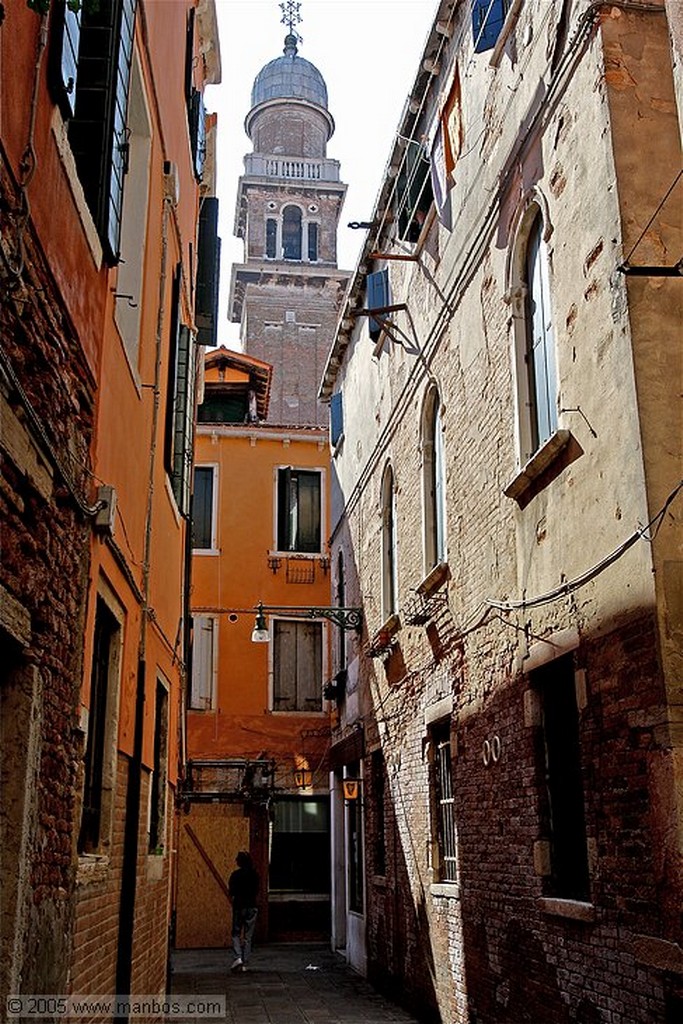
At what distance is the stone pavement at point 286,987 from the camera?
10.7 m

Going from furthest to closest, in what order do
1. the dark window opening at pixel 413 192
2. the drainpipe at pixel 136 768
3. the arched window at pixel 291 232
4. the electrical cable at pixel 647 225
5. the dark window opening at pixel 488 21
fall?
the arched window at pixel 291 232, the dark window opening at pixel 413 192, the dark window opening at pixel 488 21, the drainpipe at pixel 136 768, the electrical cable at pixel 647 225

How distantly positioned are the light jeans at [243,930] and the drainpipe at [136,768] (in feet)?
26.2

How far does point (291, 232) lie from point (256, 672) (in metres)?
24.8

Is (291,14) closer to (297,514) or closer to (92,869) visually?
(297,514)

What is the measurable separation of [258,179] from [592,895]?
37817mm

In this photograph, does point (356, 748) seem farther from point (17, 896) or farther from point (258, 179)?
point (258, 179)

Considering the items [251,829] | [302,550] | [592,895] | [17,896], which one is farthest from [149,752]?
[302,550]

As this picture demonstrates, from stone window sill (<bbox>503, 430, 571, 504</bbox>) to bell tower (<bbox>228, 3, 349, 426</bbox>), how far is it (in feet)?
97.2

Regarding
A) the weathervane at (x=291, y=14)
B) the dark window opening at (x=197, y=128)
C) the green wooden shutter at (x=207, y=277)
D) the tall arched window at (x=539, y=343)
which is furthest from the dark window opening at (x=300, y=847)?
the weathervane at (x=291, y=14)

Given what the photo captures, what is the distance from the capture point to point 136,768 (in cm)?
690

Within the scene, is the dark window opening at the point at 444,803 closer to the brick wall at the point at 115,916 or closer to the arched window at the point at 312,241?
the brick wall at the point at 115,916

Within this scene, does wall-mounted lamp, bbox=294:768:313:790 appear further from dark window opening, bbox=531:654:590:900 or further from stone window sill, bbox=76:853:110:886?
stone window sill, bbox=76:853:110:886

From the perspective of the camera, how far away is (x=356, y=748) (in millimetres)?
14648

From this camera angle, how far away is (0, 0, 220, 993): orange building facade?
376cm
